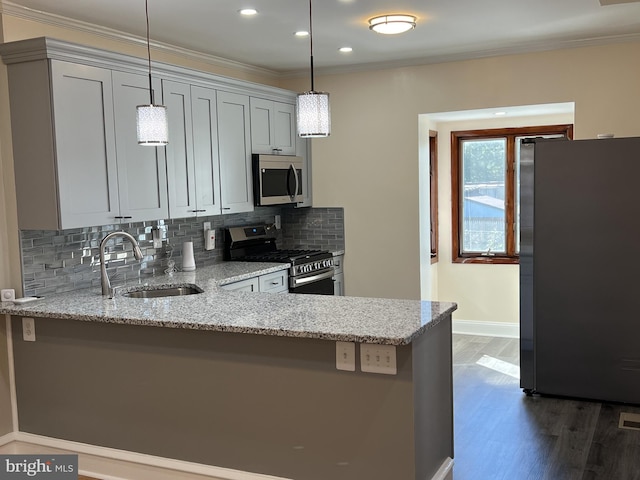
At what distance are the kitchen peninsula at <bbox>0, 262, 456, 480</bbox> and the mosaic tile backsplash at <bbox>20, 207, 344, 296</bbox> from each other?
0.95 ft

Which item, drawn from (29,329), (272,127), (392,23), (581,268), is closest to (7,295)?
(29,329)

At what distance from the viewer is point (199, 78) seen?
4586 mm

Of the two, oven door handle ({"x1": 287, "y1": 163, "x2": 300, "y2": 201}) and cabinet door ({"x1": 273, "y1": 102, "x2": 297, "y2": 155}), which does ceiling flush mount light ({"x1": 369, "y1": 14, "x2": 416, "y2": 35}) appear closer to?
cabinet door ({"x1": 273, "y1": 102, "x2": 297, "y2": 155})

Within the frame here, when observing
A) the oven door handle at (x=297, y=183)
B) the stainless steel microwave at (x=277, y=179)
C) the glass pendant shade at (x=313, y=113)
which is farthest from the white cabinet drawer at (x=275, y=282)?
the glass pendant shade at (x=313, y=113)

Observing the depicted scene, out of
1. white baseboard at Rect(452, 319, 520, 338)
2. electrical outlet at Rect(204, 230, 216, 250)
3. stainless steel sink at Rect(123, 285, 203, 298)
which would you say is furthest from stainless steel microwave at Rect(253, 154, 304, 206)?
white baseboard at Rect(452, 319, 520, 338)

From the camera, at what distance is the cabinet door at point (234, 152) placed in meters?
4.90

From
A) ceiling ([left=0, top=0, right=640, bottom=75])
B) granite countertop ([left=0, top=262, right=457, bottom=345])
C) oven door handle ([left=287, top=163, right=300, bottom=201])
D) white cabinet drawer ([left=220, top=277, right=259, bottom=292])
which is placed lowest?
white cabinet drawer ([left=220, top=277, right=259, bottom=292])

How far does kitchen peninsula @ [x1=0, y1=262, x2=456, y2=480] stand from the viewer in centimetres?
278

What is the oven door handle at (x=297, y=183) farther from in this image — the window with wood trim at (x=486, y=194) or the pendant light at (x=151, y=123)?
the pendant light at (x=151, y=123)

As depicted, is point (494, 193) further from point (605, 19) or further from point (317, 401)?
point (317, 401)

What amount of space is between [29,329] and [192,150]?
1.67m

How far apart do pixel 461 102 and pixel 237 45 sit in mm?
1896

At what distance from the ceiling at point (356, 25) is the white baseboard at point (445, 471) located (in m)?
2.35

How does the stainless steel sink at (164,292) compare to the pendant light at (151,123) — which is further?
the stainless steel sink at (164,292)
